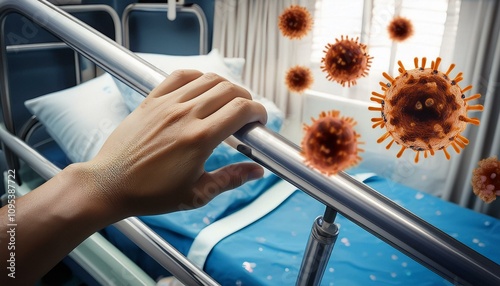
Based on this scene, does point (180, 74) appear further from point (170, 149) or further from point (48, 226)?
point (48, 226)

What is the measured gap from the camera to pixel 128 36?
1745mm

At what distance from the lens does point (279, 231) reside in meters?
0.98

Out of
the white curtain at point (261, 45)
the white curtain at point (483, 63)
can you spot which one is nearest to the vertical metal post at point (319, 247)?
the white curtain at point (483, 63)

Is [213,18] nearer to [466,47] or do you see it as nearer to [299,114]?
[299,114]

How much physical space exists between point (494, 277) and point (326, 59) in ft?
0.89

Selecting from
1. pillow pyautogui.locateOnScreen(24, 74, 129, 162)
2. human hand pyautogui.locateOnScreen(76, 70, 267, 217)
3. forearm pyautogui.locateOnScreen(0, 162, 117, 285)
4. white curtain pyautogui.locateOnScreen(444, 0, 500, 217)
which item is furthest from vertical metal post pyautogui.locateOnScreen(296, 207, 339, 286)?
white curtain pyautogui.locateOnScreen(444, 0, 500, 217)

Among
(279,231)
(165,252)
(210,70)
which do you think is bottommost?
(279,231)

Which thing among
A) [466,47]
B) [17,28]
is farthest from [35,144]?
[466,47]

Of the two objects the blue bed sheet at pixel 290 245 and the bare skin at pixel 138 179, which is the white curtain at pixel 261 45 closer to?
the blue bed sheet at pixel 290 245

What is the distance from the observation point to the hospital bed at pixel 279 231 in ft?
1.00

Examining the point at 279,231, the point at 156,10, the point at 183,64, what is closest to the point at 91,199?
the point at 279,231

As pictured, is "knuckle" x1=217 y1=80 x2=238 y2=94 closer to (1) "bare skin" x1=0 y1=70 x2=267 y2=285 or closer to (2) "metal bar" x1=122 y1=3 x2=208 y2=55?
(1) "bare skin" x1=0 y1=70 x2=267 y2=285

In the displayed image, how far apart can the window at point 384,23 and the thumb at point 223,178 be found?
1.18 metres

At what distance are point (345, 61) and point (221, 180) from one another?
213mm
